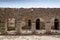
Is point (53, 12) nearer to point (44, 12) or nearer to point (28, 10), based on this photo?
point (44, 12)

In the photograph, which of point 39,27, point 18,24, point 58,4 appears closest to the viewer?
point 18,24

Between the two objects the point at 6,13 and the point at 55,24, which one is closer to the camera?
the point at 6,13

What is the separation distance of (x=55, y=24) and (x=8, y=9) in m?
7.46

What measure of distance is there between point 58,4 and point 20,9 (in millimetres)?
5476

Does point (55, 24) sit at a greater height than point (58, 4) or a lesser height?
lesser

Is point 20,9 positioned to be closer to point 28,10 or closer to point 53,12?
point 28,10

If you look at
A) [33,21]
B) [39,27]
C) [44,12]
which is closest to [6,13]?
[33,21]

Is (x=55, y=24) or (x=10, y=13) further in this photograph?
(x=55, y=24)

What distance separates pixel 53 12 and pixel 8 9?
5.28 m

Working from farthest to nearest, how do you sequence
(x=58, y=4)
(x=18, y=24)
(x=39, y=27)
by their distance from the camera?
(x=39, y=27)
(x=58, y=4)
(x=18, y=24)

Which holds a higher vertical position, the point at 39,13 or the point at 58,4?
the point at 58,4

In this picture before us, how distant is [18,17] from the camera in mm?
17797

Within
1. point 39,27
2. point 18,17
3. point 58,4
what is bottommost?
point 39,27

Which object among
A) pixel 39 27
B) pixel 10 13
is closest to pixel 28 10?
pixel 10 13
